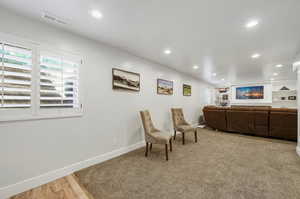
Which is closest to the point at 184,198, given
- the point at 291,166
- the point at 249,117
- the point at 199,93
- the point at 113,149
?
the point at 113,149

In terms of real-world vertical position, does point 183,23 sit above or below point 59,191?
above

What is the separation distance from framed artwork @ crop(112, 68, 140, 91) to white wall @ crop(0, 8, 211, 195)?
0.12m

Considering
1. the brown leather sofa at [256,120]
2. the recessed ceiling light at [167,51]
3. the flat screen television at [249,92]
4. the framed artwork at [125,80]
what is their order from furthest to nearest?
the flat screen television at [249,92]
the brown leather sofa at [256,120]
the recessed ceiling light at [167,51]
the framed artwork at [125,80]

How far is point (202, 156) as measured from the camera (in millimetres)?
2895

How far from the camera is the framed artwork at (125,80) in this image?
2.92m

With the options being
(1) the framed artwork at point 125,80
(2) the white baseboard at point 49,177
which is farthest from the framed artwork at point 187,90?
(2) the white baseboard at point 49,177

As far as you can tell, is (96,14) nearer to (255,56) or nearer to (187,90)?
(255,56)

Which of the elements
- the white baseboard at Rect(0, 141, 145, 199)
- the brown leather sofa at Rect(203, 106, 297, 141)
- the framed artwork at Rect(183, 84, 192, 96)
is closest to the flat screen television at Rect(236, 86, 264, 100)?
the brown leather sofa at Rect(203, 106, 297, 141)

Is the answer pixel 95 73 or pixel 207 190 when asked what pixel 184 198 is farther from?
pixel 95 73

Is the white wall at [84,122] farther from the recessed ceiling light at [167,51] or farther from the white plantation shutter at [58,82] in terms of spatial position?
the recessed ceiling light at [167,51]

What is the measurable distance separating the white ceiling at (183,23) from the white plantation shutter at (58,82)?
603 mm

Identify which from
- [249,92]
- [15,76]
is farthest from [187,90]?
[249,92]

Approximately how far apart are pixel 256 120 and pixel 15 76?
625 cm

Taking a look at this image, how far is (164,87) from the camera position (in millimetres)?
4340
